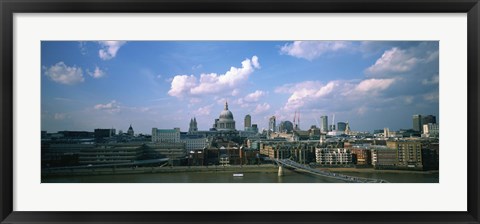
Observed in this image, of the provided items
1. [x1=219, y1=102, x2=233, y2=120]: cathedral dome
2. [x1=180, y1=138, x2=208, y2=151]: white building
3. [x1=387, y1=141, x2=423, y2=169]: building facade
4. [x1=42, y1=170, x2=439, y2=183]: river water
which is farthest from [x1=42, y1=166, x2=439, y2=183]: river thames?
[x1=219, y1=102, x2=233, y2=120]: cathedral dome

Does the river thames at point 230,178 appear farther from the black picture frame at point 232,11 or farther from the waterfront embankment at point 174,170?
the black picture frame at point 232,11

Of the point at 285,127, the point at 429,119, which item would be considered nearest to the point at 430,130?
the point at 429,119

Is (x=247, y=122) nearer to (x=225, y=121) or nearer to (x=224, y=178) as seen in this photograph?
(x=225, y=121)

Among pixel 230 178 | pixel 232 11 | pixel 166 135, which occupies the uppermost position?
pixel 232 11

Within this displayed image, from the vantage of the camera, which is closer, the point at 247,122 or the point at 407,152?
the point at 247,122

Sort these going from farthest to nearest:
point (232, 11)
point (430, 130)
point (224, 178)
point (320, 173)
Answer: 1. point (320, 173)
2. point (224, 178)
3. point (430, 130)
4. point (232, 11)

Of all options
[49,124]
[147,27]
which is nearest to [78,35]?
[147,27]

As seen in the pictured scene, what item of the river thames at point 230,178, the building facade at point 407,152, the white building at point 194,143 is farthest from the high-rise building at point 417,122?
the white building at point 194,143
